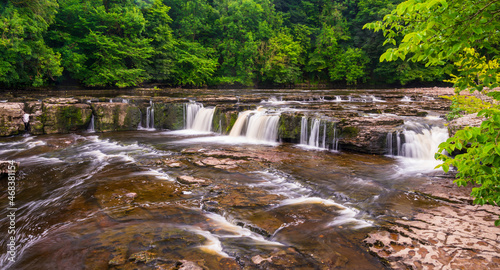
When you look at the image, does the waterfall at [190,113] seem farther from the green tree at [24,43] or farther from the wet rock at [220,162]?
the green tree at [24,43]

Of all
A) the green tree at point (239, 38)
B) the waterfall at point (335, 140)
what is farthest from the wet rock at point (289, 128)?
the green tree at point (239, 38)

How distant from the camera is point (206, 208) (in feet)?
14.1

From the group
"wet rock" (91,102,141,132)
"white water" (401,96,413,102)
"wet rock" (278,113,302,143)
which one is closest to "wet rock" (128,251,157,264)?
"wet rock" (278,113,302,143)

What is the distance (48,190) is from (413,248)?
6430 millimetres

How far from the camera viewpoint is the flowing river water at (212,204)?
10.1ft

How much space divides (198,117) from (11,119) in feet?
24.6

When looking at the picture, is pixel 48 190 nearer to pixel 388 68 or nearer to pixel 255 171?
pixel 255 171

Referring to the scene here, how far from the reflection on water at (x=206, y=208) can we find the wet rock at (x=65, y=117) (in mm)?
3816

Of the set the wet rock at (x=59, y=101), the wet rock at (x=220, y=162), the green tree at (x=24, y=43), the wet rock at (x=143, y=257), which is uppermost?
the green tree at (x=24, y=43)

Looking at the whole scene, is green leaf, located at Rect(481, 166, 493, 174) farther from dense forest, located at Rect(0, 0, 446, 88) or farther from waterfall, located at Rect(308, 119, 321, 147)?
dense forest, located at Rect(0, 0, 446, 88)

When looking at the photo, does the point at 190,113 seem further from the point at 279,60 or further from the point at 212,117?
the point at 279,60

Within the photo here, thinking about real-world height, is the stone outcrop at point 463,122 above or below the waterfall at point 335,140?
above

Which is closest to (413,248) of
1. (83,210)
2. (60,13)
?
(83,210)

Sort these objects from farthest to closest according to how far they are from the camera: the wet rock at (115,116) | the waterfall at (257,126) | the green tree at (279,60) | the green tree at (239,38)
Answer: the green tree at (279,60), the green tree at (239,38), the wet rock at (115,116), the waterfall at (257,126)
